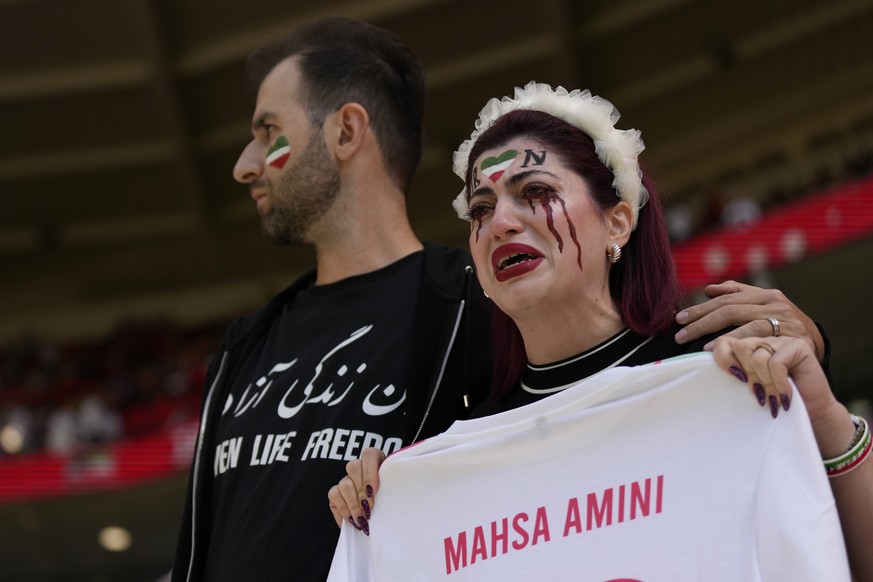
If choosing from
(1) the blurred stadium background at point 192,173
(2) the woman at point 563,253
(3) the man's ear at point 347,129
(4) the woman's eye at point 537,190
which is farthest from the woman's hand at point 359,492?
(1) the blurred stadium background at point 192,173

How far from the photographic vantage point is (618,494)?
1500mm

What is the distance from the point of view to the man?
197cm

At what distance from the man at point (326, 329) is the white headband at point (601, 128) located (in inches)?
10.1

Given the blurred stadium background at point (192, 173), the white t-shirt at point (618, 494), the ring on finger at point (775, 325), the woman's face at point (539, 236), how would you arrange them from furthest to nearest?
the blurred stadium background at point (192, 173) < the woman's face at point (539, 236) < the ring on finger at point (775, 325) < the white t-shirt at point (618, 494)

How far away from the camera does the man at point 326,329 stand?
6.47 feet

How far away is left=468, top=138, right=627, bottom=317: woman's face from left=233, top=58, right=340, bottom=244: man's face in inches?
25.5

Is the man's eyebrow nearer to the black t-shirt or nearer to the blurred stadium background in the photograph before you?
the black t-shirt

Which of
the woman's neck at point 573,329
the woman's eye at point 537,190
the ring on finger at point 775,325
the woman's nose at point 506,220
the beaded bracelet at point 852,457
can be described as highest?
the woman's eye at point 537,190

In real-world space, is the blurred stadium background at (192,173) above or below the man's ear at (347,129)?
above

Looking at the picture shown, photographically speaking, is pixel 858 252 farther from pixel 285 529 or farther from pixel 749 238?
pixel 285 529

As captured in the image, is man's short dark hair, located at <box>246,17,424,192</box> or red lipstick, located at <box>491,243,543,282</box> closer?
red lipstick, located at <box>491,243,543,282</box>

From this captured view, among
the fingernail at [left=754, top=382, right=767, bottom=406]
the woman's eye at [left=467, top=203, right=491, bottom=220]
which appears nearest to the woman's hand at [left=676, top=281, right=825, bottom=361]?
the fingernail at [left=754, top=382, right=767, bottom=406]

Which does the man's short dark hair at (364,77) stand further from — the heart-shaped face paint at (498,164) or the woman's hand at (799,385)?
the woman's hand at (799,385)

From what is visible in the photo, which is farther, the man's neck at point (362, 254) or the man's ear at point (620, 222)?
the man's neck at point (362, 254)
